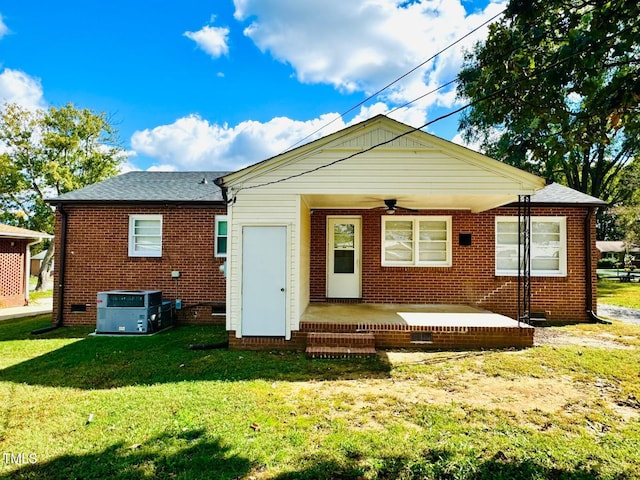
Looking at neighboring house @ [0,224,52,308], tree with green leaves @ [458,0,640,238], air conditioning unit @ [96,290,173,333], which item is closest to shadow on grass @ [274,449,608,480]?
tree with green leaves @ [458,0,640,238]

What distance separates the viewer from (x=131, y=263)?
941 centimetres

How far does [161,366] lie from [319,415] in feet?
10.6

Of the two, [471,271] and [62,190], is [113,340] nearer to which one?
[471,271]

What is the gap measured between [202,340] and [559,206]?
994 centimetres

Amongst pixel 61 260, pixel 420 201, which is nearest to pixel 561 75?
pixel 420 201

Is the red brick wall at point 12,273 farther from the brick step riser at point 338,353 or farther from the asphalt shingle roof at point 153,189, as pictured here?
the brick step riser at point 338,353

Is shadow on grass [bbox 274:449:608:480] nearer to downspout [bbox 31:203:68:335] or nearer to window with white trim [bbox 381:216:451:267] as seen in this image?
window with white trim [bbox 381:216:451:267]

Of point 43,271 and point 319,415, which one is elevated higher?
point 43,271

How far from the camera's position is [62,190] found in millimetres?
20656

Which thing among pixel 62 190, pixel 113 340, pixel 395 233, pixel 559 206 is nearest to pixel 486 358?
pixel 395 233

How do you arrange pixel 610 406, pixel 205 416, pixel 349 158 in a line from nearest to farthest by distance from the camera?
pixel 205 416 → pixel 610 406 → pixel 349 158

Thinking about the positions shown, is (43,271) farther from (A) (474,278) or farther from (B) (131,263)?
(A) (474,278)

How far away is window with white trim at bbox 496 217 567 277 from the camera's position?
9461 millimetres

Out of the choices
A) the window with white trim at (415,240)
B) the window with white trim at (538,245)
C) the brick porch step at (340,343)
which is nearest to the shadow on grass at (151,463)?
the brick porch step at (340,343)
